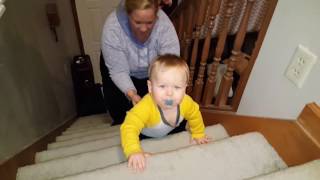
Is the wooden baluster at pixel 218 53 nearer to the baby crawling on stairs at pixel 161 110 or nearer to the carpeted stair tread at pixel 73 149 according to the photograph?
the baby crawling on stairs at pixel 161 110

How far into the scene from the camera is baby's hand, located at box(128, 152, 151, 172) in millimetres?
1051

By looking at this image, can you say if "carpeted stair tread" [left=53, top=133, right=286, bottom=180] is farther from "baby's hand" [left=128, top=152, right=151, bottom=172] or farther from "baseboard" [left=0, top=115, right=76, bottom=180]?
"baseboard" [left=0, top=115, right=76, bottom=180]

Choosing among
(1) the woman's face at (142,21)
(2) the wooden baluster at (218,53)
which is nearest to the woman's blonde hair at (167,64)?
(1) the woman's face at (142,21)

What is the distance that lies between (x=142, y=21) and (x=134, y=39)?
0.57 feet

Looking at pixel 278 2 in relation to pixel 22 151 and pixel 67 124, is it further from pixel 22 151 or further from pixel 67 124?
pixel 67 124

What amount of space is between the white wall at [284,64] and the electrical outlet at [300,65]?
2 cm

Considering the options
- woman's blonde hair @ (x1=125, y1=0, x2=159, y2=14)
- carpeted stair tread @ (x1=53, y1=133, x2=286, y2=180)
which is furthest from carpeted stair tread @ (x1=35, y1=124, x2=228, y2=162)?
woman's blonde hair @ (x1=125, y1=0, x2=159, y2=14)

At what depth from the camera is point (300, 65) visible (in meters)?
1.11

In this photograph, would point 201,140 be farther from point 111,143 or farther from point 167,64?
point 111,143

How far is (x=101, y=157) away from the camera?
1298mm

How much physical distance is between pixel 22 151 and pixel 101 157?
75 centimetres

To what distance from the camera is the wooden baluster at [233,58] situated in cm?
148

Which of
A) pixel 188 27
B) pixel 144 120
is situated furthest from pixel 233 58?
pixel 144 120

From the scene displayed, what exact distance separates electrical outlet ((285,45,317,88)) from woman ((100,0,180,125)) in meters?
0.67
